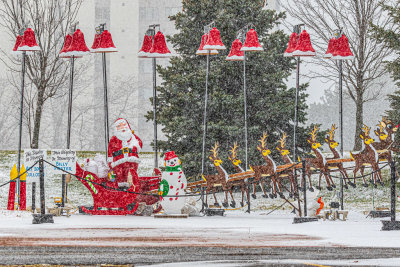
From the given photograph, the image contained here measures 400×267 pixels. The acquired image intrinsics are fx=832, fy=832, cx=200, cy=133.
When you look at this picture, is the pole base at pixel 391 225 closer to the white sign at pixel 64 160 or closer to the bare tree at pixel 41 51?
the white sign at pixel 64 160

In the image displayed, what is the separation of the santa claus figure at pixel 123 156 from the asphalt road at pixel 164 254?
27.5 feet

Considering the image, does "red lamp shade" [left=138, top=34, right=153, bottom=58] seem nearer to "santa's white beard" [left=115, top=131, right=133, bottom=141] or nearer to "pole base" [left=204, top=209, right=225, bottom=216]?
"santa's white beard" [left=115, top=131, right=133, bottom=141]

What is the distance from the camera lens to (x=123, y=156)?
19.5 meters

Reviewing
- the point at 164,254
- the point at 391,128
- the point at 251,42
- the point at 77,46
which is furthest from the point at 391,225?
the point at 77,46

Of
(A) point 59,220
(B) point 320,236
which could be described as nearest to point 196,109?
(A) point 59,220

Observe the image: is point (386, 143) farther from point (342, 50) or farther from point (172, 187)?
point (172, 187)

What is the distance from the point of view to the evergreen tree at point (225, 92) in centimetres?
2709

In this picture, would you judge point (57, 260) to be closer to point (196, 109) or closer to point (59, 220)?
point (59, 220)

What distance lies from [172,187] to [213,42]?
13.0ft

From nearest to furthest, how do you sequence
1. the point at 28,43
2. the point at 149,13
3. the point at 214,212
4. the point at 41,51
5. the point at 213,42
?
the point at 214,212
the point at 213,42
the point at 28,43
the point at 41,51
the point at 149,13

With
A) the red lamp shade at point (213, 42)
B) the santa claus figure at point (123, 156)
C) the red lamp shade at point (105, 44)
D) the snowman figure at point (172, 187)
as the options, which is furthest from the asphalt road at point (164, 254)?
the red lamp shade at point (105, 44)

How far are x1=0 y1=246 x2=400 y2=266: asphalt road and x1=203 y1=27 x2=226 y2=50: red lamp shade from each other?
10.1 meters

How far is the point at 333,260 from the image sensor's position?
9.54 m

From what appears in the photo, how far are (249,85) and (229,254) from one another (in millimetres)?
18091
